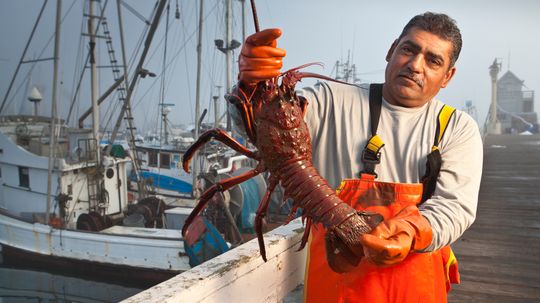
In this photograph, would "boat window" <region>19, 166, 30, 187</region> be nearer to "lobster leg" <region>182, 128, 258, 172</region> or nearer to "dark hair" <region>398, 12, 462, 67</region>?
"lobster leg" <region>182, 128, 258, 172</region>

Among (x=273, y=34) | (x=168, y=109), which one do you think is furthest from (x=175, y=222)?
(x=273, y=34)

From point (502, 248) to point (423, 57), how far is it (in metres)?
4.07

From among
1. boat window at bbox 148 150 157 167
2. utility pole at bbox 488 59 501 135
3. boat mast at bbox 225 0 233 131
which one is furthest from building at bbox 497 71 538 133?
boat window at bbox 148 150 157 167

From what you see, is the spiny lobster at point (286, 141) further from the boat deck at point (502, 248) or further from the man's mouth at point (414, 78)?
the boat deck at point (502, 248)

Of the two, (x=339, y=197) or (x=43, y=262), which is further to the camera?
(x=43, y=262)

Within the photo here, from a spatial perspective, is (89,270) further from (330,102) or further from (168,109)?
(330,102)

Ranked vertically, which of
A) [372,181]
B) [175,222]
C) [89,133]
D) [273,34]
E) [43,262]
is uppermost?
[273,34]

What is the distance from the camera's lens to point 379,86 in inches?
88.4

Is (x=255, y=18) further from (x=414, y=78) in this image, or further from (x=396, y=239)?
(x=396, y=239)

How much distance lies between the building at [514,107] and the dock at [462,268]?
3648 cm

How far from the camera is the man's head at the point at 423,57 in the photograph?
1990 millimetres

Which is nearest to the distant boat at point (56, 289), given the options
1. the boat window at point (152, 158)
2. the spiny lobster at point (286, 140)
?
the boat window at point (152, 158)

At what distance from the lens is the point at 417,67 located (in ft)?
6.54

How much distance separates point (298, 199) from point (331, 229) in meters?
0.30
